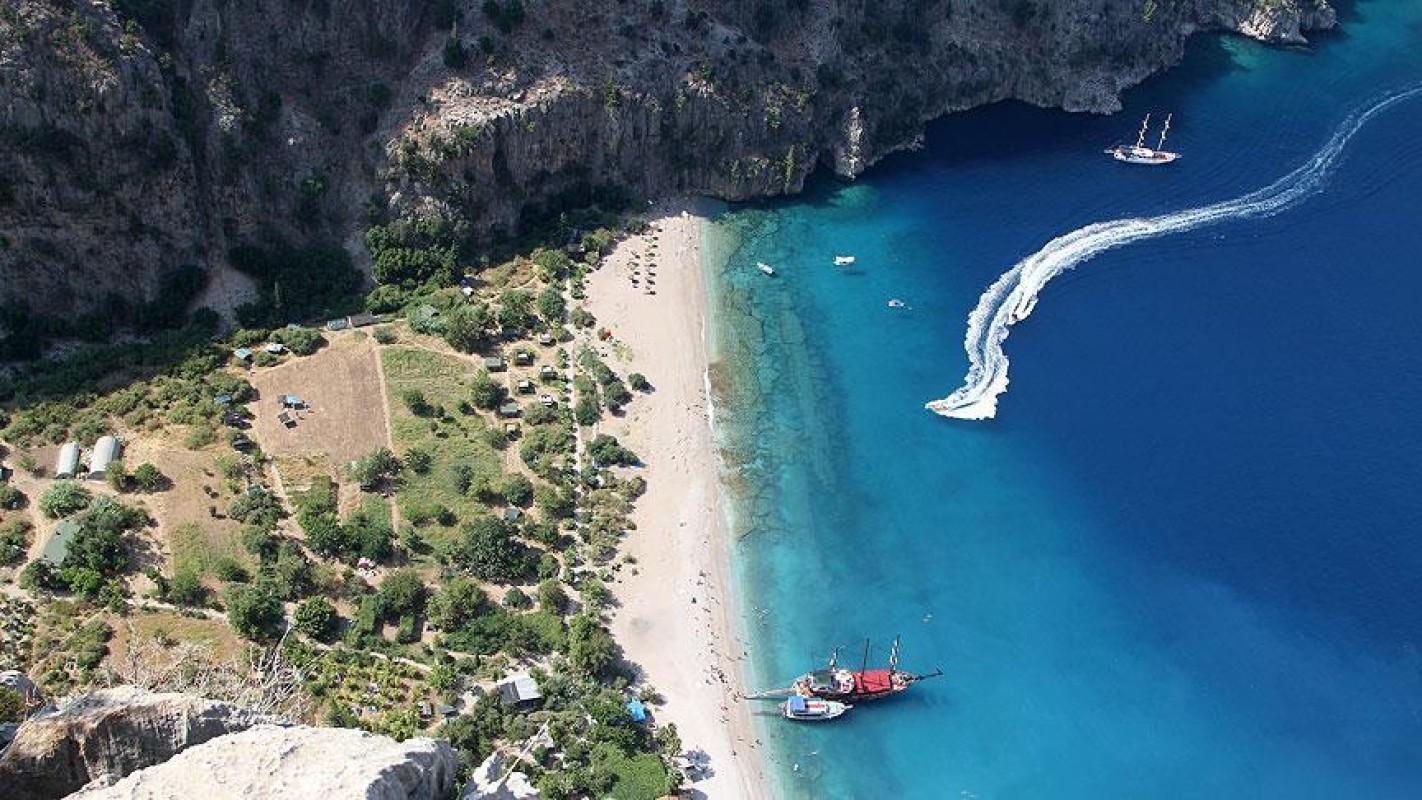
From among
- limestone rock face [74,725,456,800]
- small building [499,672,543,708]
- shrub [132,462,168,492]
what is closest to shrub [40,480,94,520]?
shrub [132,462,168,492]

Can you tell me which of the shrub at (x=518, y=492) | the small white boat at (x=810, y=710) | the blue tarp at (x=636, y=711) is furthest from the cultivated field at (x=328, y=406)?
the small white boat at (x=810, y=710)

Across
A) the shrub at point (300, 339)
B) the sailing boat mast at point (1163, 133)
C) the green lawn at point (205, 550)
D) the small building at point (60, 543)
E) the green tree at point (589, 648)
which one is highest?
the sailing boat mast at point (1163, 133)

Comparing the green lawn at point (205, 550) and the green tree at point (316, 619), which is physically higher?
the green lawn at point (205, 550)

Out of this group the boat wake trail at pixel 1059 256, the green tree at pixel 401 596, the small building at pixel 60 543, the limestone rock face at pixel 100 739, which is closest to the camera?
the limestone rock face at pixel 100 739

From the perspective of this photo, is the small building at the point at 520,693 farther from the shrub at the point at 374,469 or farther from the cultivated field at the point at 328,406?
the cultivated field at the point at 328,406

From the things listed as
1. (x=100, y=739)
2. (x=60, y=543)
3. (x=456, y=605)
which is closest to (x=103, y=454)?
(x=60, y=543)

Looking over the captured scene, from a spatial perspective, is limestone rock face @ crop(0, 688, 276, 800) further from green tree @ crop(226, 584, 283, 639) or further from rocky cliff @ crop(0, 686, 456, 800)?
green tree @ crop(226, 584, 283, 639)

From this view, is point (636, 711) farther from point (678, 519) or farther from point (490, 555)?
point (678, 519)
